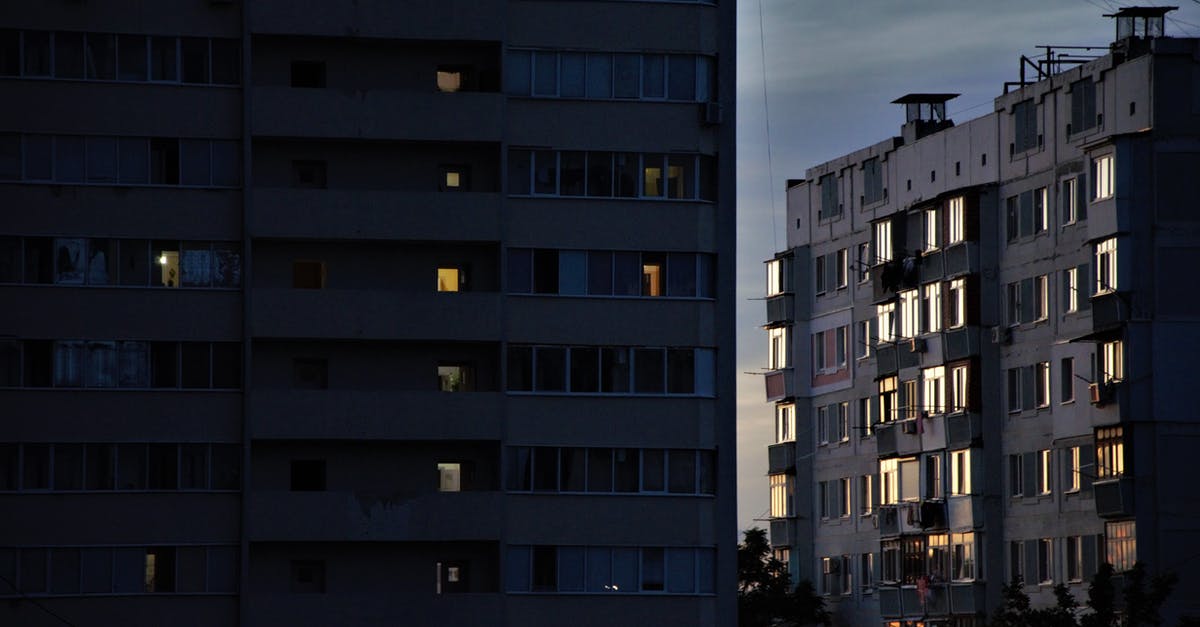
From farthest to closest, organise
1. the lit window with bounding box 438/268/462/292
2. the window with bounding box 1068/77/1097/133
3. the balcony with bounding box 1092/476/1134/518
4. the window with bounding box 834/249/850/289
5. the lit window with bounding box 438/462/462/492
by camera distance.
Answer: the window with bounding box 834/249/850/289
the window with bounding box 1068/77/1097/133
the balcony with bounding box 1092/476/1134/518
the lit window with bounding box 438/268/462/292
the lit window with bounding box 438/462/462/492

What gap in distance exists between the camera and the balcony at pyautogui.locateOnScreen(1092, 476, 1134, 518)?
276ft

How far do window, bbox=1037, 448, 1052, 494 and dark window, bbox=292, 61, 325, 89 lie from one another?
2853 cm

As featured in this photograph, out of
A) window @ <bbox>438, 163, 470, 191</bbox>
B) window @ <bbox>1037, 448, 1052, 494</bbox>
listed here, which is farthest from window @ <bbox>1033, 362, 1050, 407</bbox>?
window @ <bbox>438, 163, 470, 191</bbox>

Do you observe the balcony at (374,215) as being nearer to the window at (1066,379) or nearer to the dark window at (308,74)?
the dark window at (308,74)

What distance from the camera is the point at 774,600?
359 ft

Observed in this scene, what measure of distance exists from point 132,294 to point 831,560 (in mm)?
41615

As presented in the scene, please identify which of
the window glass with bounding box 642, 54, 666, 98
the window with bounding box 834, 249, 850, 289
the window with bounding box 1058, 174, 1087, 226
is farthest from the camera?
the window with bounding box 834, 249, 850, 289

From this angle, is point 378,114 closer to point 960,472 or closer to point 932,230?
point 932,230

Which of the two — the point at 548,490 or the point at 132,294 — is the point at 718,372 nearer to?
the point at 548,490

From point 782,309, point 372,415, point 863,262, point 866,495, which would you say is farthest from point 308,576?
point 782,309

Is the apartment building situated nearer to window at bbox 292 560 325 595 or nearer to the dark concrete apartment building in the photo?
the dark concrete apartment building

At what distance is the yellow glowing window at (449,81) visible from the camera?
81.8 metres

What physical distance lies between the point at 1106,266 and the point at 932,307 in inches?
578

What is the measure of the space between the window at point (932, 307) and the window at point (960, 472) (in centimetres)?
471
